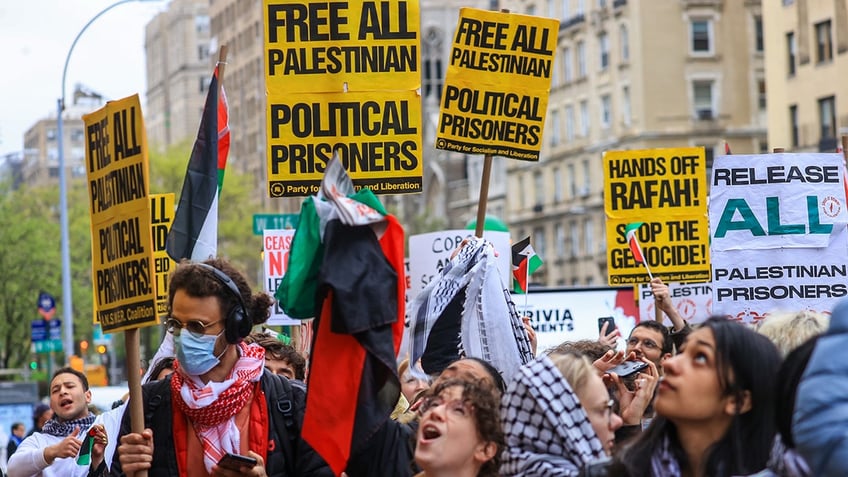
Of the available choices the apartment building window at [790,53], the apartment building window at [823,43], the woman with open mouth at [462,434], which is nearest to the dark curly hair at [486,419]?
the woman with open mouth at [462,434]

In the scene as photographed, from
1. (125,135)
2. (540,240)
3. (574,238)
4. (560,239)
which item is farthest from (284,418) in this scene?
(540,240)

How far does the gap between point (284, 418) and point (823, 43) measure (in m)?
48.4

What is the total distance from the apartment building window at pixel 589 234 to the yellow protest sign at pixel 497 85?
226 feet

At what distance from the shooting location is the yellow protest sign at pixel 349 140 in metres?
10.1

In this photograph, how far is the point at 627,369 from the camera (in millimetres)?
8086

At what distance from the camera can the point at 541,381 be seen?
5566 millimetres

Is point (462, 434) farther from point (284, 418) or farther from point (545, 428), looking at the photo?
point (284, 418)

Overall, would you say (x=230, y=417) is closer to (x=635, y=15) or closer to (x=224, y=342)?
(x=224, y=342)

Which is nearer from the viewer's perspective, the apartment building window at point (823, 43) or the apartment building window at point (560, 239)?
the apartment building window at point (823, 43)

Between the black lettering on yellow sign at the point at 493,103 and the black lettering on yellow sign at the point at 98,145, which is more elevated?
the black lettering on yellow sign at the point at 493,103

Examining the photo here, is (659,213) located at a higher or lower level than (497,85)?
lower

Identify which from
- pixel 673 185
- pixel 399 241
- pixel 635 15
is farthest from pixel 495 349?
pixel 635 15

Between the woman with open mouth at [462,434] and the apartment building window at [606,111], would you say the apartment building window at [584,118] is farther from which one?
the woman with open mouth at [462,434]

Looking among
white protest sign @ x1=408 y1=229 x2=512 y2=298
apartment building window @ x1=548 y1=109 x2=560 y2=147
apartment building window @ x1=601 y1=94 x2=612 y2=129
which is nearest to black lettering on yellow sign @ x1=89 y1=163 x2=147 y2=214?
white protest sign @ x1=408 y1=229 x2=512 y2=298
